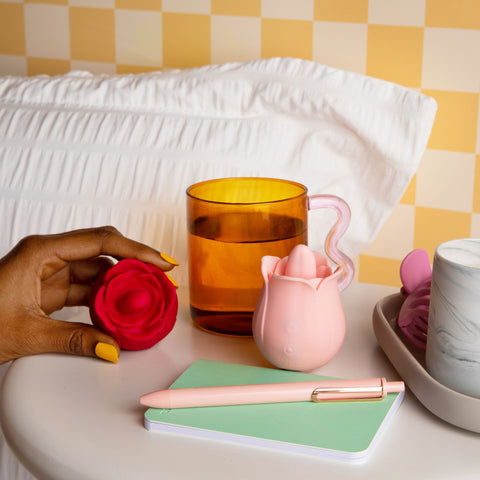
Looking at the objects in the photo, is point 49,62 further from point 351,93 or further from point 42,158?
point 351,93

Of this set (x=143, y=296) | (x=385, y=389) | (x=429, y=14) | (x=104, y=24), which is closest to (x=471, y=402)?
(x=385, y=389)

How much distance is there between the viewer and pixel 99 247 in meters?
0.71

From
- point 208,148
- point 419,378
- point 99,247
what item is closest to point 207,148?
point 208,148

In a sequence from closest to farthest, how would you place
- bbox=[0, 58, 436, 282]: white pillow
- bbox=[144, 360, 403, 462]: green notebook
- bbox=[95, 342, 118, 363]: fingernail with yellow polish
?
bbox=[144, 360, 403, 462]: green notebook < bbox=[95, 342, 118, 363]: fingernail with yellow polish < bbox=[0, 58, 436, 282]: white pillow

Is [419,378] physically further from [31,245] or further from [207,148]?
[207,148]

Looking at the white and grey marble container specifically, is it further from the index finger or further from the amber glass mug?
the index finger

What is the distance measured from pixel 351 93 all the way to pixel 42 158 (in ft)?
1.63

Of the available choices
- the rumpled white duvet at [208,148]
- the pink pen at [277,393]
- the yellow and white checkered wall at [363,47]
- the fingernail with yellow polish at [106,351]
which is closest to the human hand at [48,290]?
the fingernail with yellow polish at [106,351]

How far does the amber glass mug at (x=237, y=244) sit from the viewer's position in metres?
0.69

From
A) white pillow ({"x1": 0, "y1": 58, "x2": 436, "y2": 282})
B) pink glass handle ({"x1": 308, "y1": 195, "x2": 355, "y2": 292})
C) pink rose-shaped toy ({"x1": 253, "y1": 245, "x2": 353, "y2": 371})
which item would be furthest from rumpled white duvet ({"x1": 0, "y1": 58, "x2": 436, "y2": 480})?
pink rose-shaped toy ({"x1": 253, "y1": 245, "x2": 353, "y2": 371})

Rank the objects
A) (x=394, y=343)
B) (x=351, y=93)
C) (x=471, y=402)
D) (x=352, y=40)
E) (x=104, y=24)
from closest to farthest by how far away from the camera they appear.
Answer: (x=471, y=402), (x=394, y=343), (x=351, y=93), (x=352, y=40), (x=104, y=24)

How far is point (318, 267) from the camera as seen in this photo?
637 millimetres

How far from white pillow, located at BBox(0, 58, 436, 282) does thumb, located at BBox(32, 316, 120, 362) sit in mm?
300

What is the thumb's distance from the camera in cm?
65
